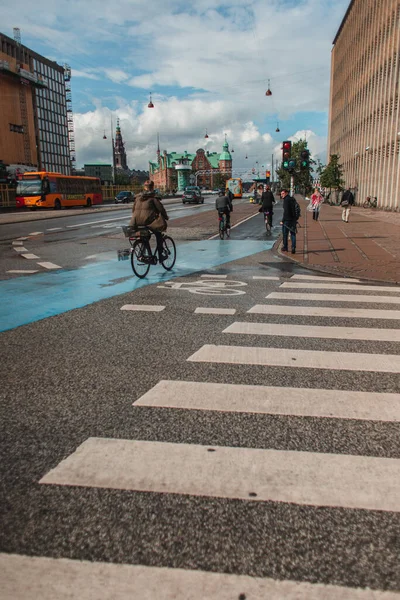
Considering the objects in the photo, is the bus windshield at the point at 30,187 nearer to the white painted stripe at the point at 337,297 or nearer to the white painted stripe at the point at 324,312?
the white painted stripe at the point at 337,297

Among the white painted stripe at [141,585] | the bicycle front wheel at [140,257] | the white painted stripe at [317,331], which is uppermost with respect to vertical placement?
the bicycle front wheel at [140,257]

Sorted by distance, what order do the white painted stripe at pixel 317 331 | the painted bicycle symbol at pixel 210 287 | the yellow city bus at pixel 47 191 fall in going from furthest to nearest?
the yellow city bus at pixel 47 191, the painted bicycle symbol at pixel 210 287, the white painted stripe at pixel 317 331

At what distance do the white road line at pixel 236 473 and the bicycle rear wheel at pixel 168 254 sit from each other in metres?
8.26

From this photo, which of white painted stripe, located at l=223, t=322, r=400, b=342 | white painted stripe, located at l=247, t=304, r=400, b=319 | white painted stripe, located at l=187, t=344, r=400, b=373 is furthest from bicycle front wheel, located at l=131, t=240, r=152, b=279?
white painted stripe, located at l=187, t=344, r=400, b=373

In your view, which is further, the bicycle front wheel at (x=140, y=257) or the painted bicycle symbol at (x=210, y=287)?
the bicycle front wheel at (x=140, y=257)

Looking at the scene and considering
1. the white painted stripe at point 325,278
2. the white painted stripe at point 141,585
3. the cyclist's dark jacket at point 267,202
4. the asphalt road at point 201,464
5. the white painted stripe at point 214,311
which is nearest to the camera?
the white painted stripe at point 141,585

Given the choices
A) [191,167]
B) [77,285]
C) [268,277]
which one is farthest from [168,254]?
[191,167]

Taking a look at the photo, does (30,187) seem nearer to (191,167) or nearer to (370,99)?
(370,99)

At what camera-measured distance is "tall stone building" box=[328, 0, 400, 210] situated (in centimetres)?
3884

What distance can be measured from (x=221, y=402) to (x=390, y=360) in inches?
77.3

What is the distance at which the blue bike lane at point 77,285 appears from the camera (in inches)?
285

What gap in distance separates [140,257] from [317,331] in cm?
518

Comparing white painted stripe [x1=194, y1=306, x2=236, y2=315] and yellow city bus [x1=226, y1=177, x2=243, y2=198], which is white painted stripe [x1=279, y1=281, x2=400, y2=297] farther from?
yellow city bus [x1=226, y1=177, x2=243, y2=198]

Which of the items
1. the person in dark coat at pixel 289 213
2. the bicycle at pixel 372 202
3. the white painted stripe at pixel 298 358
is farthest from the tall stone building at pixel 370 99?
the white painted stripe at pixel 298 358
